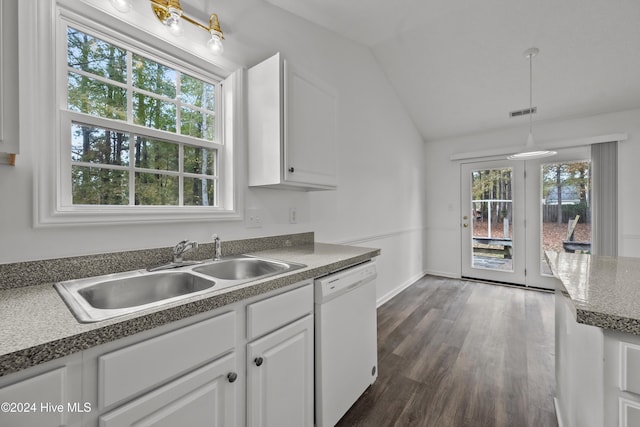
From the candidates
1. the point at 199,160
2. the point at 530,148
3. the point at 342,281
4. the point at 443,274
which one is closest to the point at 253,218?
the point at 199,160

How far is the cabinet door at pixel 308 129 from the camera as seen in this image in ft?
5.61

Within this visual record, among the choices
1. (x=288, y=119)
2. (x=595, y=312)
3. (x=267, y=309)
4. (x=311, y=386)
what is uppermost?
(x=288, y=119)

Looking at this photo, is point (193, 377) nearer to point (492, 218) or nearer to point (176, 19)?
point (176, 19)

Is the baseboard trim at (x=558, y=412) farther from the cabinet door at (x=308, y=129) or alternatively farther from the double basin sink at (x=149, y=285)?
the cabinet door at (x=308, y=129)

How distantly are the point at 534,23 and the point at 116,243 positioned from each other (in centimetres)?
387

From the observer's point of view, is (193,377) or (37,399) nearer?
(37,399)

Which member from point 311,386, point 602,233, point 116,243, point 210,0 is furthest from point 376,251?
point 602,233

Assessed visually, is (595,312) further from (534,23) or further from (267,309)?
(534,23)

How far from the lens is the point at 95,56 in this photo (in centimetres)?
132

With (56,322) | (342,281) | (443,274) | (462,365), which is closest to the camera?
(56,322)

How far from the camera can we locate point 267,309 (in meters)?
1.11

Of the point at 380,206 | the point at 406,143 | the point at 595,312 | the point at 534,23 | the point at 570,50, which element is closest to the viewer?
the point at 595,312

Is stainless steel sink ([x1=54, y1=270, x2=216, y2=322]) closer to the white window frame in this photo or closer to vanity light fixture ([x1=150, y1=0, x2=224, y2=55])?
the white window frame

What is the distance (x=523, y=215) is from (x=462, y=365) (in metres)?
3.04
